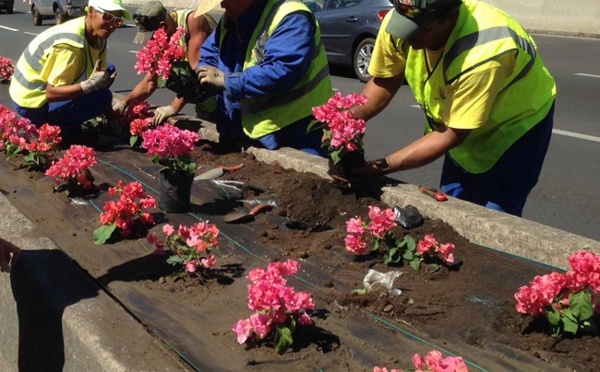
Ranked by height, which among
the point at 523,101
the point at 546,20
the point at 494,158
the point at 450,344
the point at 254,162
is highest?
the point at 523,101

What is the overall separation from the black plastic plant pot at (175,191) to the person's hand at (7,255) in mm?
1080

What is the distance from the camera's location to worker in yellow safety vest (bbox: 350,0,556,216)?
3.51 meters

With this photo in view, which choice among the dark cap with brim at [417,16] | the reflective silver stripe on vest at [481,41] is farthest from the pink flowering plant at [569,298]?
the dark cap with brim at [417,16]

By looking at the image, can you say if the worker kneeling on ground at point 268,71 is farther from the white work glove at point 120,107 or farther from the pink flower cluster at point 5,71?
the pink flower cluster at point 5,71

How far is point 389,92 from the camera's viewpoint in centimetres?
437

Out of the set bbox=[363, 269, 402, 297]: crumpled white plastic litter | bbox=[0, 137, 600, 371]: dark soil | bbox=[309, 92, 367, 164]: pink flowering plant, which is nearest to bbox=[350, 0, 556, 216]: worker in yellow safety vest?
bbox=[309, 92, 367, 164]: pink flowering plant

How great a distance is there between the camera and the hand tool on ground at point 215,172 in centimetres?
519

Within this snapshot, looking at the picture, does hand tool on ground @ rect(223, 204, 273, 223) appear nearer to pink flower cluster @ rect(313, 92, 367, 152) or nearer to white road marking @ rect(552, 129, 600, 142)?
pink flower cluster @ rect(313, 92, 367, 152)

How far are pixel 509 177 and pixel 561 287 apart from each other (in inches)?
46.3

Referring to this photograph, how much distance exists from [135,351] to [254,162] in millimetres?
2753

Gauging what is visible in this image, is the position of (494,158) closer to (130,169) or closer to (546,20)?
(130,169)

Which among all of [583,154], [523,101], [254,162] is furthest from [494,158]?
[583,154]

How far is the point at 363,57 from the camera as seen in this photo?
45.9 feet

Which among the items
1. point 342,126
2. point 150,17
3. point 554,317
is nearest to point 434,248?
point 554,317
